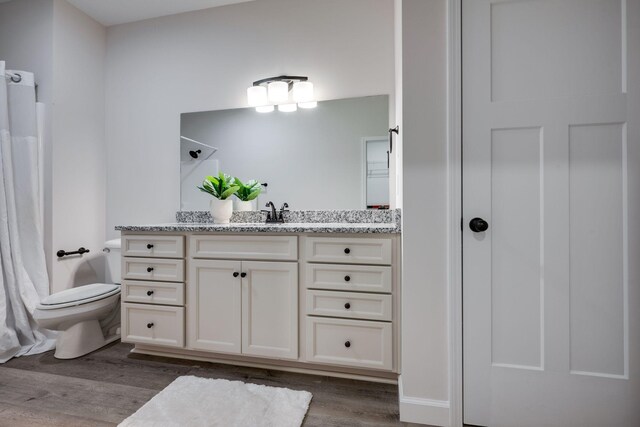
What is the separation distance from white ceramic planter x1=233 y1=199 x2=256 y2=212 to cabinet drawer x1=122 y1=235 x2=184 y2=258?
534mm

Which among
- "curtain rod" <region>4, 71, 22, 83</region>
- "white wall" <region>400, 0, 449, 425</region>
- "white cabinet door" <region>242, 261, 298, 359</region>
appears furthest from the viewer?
"curtain rod" <region>4, 71, 22, 83</region>

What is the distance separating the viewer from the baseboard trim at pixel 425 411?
1326 millimetres

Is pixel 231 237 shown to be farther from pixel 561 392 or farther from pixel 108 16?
pixel 108 16

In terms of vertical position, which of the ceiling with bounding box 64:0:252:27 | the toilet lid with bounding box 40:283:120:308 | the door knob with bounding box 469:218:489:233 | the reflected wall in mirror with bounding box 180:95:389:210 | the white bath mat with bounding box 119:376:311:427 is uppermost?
the ceiling with bounding box 64:0:252:27

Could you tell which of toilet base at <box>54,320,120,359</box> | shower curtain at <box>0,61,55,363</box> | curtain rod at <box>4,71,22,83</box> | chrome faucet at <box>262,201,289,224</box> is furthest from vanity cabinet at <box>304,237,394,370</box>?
curtain rod at <box>4,71,22,83</box>

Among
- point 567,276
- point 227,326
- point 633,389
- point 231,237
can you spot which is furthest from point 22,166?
point 633,389

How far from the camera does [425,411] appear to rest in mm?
1341

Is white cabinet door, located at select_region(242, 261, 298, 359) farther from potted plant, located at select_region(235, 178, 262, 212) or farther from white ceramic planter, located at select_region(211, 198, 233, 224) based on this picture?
potted plant, located at select_region(235, 178, 262, 212)

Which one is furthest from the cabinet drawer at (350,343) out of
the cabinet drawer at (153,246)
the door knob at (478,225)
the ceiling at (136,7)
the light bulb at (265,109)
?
the ceiling at (136,7)

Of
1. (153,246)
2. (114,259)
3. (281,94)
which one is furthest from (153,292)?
(281,94)

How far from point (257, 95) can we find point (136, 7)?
1224 millimetres

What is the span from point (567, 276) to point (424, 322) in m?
0.59

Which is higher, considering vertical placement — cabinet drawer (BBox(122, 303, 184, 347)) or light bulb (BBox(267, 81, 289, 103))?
light bulb (BBox(267, 81, 289, 103))

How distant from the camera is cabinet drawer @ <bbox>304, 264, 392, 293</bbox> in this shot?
1.56 meters
